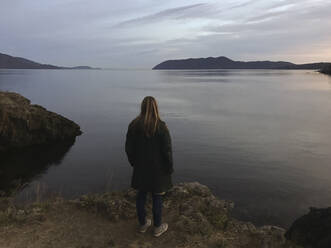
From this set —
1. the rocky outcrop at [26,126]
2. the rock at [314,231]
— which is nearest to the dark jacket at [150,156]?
the rock at [314,231]

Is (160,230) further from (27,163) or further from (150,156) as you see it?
(27,163)

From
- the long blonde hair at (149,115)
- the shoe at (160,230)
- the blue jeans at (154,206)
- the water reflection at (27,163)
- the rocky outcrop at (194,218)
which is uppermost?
the long blonde hair at (149,115)

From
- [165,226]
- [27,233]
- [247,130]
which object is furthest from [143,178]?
[247,130]

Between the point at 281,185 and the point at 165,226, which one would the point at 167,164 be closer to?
the point at 165,226

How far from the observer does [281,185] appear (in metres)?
16.9

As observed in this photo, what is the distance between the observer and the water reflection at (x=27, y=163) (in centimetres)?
1828

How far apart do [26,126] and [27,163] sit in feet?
19.4

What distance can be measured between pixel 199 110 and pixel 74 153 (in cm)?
→ 2430

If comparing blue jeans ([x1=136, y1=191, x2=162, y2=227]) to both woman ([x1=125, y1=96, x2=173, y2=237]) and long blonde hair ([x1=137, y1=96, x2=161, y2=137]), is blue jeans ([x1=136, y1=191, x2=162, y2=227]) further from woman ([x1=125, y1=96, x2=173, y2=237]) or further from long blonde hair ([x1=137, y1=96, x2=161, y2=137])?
long blonde hair ([x1=137, y1=96, x2=161, y2=137])

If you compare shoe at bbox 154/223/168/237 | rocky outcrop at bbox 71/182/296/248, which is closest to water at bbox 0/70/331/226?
rocky outcrop at bbox 71/182/296/248

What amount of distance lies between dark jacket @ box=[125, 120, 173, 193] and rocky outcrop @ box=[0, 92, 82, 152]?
21520 mm

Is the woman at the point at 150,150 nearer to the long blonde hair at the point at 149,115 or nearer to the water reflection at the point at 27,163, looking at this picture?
the long blonde hair at the point at 149,115

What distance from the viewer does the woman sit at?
6.32m

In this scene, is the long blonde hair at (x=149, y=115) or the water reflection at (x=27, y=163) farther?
the water reflection at (x=27, y=163)
